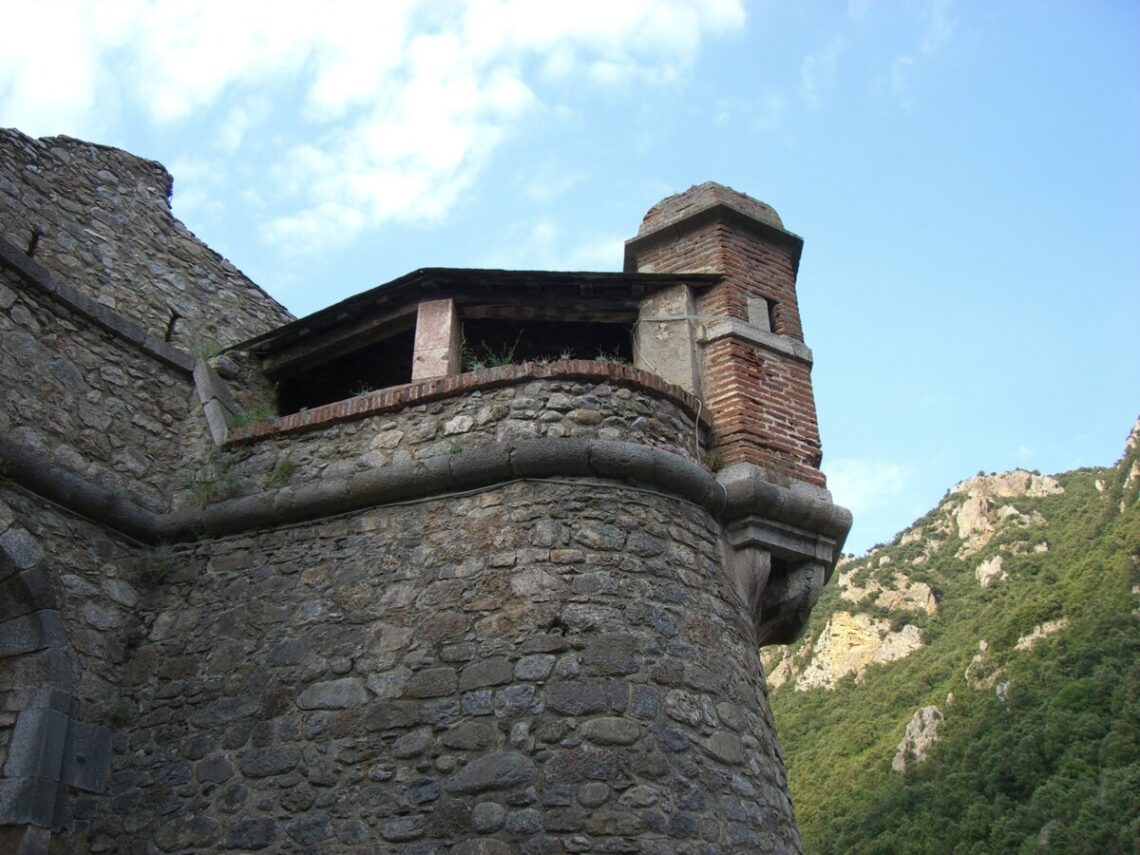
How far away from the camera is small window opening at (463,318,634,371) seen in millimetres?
8383

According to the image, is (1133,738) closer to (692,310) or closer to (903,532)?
(692,310)

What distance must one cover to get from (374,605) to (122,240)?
157 inches

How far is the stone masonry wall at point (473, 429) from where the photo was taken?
6512mm

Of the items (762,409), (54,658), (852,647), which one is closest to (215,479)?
(54,658)

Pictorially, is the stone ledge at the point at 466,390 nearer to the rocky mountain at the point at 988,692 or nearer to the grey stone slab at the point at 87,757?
the grey stone slab at the point at 87,757

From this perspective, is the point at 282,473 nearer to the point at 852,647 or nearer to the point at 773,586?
the point at 773,586

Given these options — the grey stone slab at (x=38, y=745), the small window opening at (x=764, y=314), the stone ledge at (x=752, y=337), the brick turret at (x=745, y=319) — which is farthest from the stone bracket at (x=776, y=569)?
the grey stone slab at (x=38, y=745)

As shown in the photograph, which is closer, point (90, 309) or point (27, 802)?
point (27, 802)

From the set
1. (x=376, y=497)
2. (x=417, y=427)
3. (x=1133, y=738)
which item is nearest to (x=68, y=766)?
(x=376, y=497)

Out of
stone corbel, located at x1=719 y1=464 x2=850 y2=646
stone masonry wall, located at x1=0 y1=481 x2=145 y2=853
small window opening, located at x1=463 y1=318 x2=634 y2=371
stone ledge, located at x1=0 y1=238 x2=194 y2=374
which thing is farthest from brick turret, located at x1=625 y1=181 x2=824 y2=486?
stone masonry wall, located at x1=0 y1=481 x2=145 y2=853

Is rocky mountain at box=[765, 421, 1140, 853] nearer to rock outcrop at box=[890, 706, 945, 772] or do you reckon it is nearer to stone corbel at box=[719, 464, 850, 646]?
rock outcrop at box=[890, 706, 945, 772]

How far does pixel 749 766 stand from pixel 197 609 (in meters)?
3.59

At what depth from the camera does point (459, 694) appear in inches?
221

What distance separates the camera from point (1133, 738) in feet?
65.2
